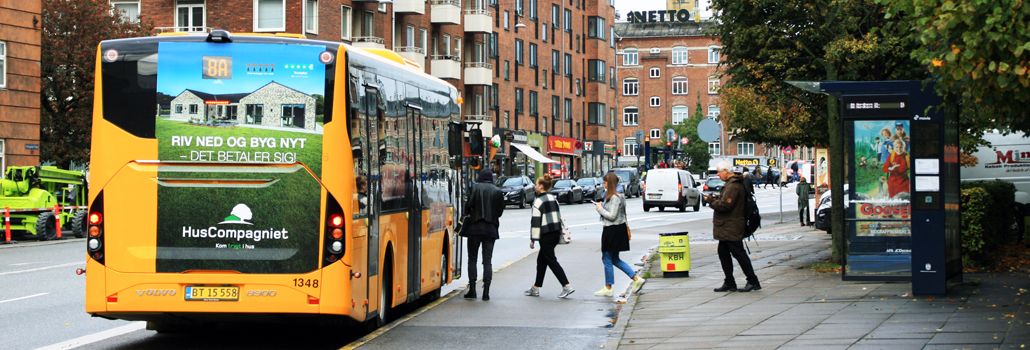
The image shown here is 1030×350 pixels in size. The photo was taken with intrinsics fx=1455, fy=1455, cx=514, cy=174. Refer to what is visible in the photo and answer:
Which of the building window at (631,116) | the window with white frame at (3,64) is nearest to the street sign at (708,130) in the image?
the window with white frame at (3,64)

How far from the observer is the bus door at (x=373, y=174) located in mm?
12797

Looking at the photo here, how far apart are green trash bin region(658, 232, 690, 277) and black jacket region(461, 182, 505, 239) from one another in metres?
3.99

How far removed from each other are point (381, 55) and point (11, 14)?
2810cm

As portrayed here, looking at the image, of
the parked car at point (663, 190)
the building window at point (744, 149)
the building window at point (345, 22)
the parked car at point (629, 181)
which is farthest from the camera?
the building window at point (744, 149)

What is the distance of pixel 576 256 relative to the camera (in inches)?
1076

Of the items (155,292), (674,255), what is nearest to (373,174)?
(155,292)

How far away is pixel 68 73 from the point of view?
160ft

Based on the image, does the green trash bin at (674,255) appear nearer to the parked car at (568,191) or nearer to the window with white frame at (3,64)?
the window with white frame at (3,64)

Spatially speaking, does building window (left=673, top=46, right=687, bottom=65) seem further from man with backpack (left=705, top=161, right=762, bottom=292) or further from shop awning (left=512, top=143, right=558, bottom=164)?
man with backpack (left=705, top=161, right=762, bottom=292)

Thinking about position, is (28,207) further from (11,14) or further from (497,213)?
(497,213)

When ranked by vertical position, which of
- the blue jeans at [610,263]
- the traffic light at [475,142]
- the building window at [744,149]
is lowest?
the blue jeans at [610,263]

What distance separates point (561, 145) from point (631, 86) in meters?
48.7

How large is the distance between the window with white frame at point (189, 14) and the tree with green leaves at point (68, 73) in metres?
6.27

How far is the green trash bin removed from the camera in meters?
20.5
